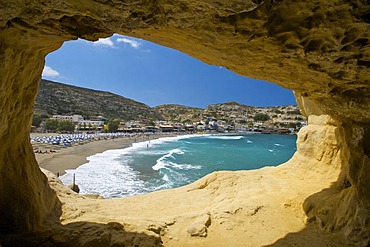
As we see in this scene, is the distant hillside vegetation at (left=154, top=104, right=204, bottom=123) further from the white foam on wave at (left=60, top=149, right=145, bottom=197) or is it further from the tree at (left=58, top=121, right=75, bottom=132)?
the white foam on wave at (left=60, top=149, right=145, bottom=197)

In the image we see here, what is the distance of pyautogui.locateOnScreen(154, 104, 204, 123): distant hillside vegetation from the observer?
5514 inches

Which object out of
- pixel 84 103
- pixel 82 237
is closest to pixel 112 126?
pixel 84 103

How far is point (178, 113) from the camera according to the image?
15688 cm

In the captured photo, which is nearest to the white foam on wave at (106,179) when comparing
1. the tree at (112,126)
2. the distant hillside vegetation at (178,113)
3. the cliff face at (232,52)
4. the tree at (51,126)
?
the cliff face at (232,52)

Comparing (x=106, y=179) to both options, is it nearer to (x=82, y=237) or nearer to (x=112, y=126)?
(x=82, y=237)

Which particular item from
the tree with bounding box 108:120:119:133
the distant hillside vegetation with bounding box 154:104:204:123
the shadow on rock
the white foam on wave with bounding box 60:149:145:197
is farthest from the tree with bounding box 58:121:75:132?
the distant hillside vegetation with bounding box 154:104:204:123

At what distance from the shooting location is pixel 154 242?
5.32 metres

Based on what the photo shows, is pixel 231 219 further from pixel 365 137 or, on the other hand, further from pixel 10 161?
pixel 10 161

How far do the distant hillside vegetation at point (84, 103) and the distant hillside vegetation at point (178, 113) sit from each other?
49.6ft

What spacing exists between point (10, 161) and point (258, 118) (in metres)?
141

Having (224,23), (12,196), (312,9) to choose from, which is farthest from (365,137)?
(12,196)

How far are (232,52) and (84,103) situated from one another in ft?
393

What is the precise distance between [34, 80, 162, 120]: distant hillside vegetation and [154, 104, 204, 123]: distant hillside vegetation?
1513 cm

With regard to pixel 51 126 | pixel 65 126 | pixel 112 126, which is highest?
pixel 112 126
